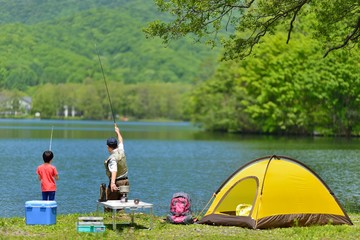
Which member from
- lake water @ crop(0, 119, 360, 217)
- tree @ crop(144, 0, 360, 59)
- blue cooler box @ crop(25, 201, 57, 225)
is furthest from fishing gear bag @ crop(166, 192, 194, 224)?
tree @ crop(144, 0, 360, 59)

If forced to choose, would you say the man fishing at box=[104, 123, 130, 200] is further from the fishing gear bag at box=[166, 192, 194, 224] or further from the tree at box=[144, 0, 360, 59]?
the tree at box=[144, 0, 360, 59]

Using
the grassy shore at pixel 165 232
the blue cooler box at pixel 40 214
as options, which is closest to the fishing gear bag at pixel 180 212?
the grassy shore at pixel 165 232

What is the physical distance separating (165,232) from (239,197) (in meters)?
3.11

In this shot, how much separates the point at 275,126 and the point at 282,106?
4582mm

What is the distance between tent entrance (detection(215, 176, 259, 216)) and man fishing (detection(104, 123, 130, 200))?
100 inches

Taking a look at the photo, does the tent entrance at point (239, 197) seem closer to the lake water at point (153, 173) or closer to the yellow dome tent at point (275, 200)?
Result: the yellow dome tent at point (275, 200)

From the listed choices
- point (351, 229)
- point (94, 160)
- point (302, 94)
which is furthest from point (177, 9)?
point (302, 94)

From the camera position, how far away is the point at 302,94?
8506 centimetres

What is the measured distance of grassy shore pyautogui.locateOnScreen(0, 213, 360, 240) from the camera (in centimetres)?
1424

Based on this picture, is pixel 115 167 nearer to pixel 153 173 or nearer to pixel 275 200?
pixel 275 200

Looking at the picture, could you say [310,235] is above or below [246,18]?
below

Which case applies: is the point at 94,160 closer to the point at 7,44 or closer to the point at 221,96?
the point at 221,96

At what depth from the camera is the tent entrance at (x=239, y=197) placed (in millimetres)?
16891

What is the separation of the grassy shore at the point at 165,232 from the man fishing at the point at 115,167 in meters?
0.75
